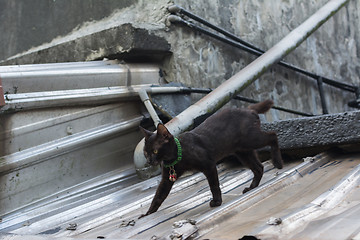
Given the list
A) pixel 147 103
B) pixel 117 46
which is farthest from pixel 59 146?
pixel 117 46

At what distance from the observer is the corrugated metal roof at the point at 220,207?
165 cm

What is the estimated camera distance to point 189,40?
4051mm

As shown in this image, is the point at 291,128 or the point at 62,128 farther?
the point at 62,128

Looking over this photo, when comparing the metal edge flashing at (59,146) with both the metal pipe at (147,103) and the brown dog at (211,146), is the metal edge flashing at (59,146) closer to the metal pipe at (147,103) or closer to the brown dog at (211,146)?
the metal pipe at (147,103)

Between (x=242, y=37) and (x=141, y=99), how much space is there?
1.63 meters

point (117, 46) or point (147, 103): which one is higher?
point (117, 46)

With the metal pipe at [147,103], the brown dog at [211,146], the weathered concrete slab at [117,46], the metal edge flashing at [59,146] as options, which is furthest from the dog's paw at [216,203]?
the weathered concrete slab at [117,46]

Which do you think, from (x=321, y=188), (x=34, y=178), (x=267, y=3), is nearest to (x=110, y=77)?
(x=34, y=178)

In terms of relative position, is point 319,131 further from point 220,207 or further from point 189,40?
point 189,40

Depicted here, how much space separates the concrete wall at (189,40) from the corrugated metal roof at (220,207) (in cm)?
109

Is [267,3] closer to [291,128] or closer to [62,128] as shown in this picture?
[291,128]

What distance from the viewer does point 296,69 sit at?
202 inches

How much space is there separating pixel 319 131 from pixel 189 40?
1606 millimetres

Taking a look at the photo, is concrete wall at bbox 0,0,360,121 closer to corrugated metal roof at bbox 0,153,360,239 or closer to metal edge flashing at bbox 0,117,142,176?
metal edge flashing at bbox 0,117,142,176
